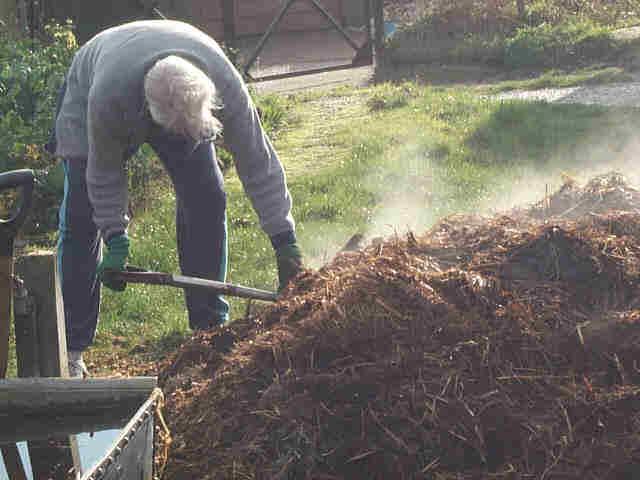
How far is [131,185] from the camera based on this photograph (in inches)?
289

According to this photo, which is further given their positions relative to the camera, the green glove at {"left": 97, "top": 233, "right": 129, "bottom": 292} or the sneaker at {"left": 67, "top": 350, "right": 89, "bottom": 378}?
the sneaker at {"left": 67, "top": 350, "right": 89, "bottom": 378}

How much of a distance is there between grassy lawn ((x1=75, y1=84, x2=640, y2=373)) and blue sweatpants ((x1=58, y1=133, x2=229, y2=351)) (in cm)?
30

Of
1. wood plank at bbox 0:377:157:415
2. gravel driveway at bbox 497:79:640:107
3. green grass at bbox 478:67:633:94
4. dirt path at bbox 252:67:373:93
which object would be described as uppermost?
wood plank at bbox 0:377:157:415

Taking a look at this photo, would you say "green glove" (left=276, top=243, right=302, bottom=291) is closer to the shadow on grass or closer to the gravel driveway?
the shadow on grass

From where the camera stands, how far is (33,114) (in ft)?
25.1

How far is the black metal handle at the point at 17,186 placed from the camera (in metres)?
3.07

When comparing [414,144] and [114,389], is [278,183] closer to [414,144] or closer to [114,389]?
[114,389]

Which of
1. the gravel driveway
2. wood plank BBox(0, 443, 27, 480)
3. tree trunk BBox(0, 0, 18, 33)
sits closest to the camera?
wood plank BBox(0, 443, 27, 480)

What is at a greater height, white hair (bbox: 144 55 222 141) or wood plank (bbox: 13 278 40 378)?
white hair (bbox: 144 55 222 141)

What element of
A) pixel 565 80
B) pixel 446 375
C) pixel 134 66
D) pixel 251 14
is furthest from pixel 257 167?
pixel 251 14

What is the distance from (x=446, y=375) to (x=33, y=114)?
5.50m

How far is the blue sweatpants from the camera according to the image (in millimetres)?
4609

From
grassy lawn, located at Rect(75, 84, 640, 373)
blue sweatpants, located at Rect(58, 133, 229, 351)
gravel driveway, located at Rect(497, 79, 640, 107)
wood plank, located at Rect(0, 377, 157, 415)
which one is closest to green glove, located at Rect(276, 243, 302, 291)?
blue sweatpants, located at Rect(58, 133, 229, 351)

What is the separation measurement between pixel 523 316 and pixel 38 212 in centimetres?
461
